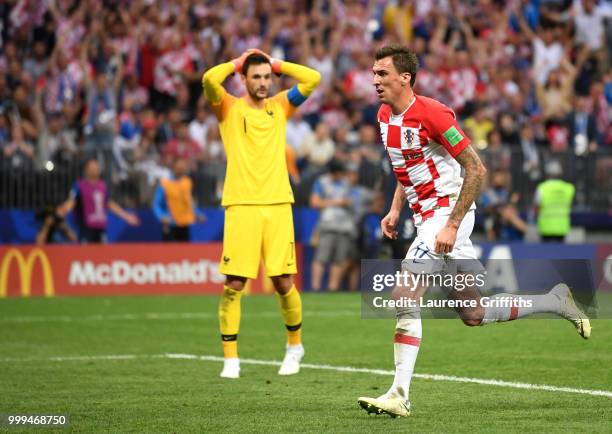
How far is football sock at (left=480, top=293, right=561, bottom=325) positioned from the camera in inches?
330

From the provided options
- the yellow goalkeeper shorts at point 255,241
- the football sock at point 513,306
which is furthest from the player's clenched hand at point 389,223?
the yellow goalkeeper shorts at point 255,241

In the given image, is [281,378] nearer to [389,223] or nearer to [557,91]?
[389,223]

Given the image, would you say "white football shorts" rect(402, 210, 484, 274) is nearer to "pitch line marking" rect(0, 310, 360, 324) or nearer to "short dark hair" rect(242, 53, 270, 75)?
"short dark hair" rect(242, 53, 270, 75)

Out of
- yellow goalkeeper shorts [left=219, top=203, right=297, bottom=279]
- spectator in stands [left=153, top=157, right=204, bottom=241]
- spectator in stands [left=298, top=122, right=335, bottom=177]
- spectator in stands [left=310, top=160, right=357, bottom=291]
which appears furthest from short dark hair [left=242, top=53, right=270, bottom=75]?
spectator in stands [left=298, top=122, right=335, bottom=177]

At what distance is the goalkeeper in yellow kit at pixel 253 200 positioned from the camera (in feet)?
35.0

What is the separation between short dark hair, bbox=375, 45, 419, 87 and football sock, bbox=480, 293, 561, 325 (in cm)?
154

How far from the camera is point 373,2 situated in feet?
85.1

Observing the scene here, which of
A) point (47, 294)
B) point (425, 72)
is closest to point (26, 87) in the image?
point (47, 294)

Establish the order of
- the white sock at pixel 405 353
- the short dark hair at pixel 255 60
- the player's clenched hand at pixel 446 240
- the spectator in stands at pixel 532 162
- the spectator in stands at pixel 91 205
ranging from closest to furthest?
the player's clenched hand at pixel 446 240 → the white sock at pixel 405 353 → the short dark hair at pixel 255 60 → the spectator in stands at pixel 91 205 → the spectator in stands at pixel 532 162

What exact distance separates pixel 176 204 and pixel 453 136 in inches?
528

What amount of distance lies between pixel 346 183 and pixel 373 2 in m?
6.06

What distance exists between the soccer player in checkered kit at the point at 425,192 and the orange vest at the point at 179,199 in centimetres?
1264

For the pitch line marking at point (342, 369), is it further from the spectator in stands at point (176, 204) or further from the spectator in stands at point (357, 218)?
the spectator in stands at point (357, 218)

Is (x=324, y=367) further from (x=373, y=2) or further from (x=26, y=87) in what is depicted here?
(x=373, y=2)
